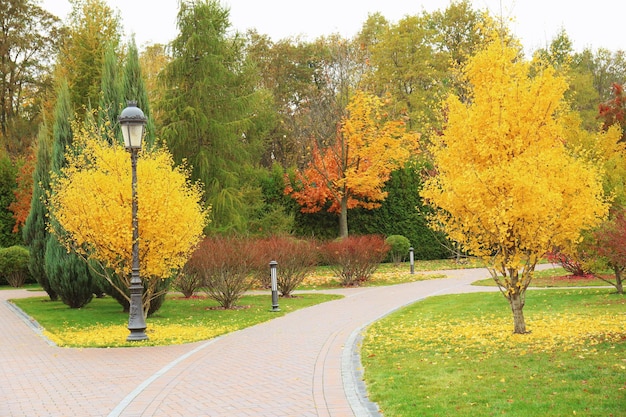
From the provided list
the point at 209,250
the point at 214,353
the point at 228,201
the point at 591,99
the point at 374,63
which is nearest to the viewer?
the point at 214,353

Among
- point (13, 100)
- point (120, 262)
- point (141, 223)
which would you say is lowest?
point (120, 262)

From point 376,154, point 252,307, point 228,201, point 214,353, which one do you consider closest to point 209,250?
point 252,307

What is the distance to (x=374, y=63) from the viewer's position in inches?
1702

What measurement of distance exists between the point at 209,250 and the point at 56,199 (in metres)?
4.34

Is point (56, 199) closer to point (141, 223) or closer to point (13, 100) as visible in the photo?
point (141, 223)

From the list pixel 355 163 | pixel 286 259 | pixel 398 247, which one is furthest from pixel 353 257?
pixel 355 163

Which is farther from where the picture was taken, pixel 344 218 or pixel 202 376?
pixel 344 218

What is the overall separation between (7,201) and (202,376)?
92.3ft

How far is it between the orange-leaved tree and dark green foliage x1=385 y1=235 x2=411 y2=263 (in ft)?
7.55

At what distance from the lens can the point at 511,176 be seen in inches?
384

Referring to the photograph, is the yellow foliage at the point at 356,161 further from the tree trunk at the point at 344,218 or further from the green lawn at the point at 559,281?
the green lawn at the point at 559,281

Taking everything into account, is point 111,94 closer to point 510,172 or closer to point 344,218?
point 510,172

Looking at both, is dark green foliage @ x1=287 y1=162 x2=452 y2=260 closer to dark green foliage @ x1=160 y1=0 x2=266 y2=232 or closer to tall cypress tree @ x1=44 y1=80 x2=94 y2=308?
dark green foliage @ x1=160 y1=0 x2=266 y2=232

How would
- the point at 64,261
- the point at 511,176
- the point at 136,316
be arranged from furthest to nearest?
the point at 64,261
the point at 136,316
the point at 511,176
